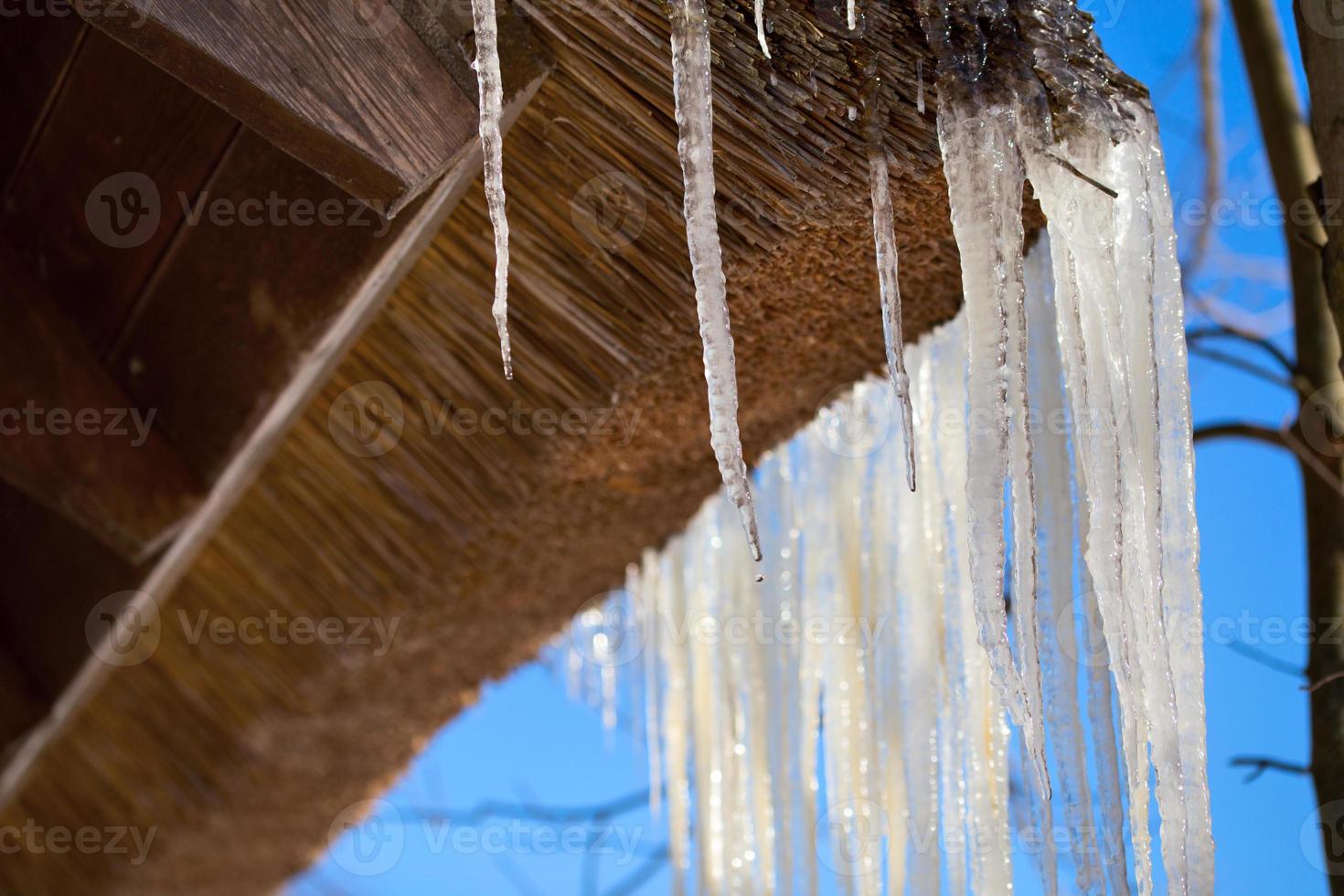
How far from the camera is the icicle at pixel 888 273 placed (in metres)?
1.25

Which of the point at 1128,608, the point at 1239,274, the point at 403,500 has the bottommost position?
the point at 1128,608

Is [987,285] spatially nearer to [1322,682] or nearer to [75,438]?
[1322,682]

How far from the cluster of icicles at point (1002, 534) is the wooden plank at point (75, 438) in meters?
1.09

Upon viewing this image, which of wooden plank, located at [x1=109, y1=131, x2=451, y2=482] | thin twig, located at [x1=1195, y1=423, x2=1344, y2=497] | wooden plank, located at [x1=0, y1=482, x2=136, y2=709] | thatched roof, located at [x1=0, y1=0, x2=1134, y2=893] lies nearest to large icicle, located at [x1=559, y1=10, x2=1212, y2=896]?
thatched roof, located at [x1=0, y1=0, x2=1134, y2=893]

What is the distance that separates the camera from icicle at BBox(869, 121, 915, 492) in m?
1.25

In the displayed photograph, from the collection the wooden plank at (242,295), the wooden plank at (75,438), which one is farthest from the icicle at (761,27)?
the wooden plank at (75,438)

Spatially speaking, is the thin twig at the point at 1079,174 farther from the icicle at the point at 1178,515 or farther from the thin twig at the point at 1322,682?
the thin twig at the point at 1322,682

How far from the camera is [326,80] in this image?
1.35 m

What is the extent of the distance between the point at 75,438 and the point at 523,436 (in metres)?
0.76

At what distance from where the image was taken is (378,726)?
314 cm

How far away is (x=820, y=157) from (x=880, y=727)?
108 cm

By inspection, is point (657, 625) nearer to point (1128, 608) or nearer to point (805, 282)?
point (805, 282)

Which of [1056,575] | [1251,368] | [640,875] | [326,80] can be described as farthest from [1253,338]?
[640,875]

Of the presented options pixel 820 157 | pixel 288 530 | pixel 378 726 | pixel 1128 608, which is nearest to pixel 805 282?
pixel 820 157
